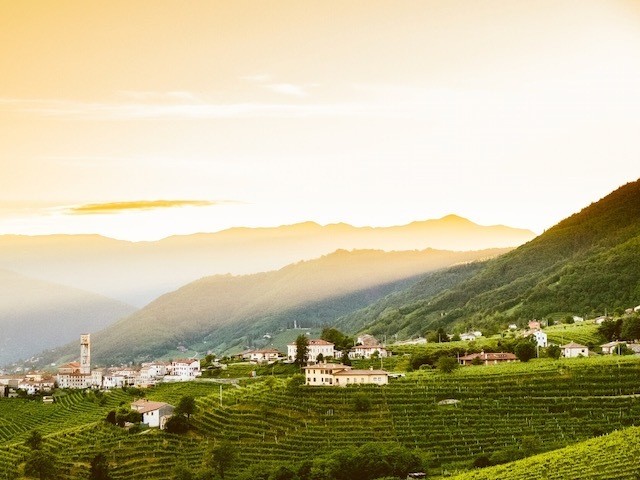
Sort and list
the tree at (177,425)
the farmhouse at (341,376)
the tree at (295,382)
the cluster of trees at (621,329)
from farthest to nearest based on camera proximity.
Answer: the cluster of trees at (621,329) → the farmhouse at (341,376) → the tree at (295,382) → the tree at (177,425)

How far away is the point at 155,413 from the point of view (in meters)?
55.4

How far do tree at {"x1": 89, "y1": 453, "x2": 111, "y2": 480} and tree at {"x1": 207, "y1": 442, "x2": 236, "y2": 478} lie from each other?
15.5 ft

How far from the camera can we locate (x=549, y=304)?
320 ft

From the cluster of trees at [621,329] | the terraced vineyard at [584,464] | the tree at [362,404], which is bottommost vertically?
the terraced vineyard at [584,464]

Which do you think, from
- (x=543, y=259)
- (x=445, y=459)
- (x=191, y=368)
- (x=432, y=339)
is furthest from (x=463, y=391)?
(x=543, y=259)

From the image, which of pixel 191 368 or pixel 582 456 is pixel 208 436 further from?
pixel 191 368

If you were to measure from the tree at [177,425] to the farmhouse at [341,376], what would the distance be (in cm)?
931

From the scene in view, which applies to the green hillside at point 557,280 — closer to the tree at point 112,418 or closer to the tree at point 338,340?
the tree at point 338,340

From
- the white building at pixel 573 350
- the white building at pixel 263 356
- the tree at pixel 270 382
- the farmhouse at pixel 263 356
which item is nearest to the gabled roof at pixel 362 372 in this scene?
the tree at pixel 270 382

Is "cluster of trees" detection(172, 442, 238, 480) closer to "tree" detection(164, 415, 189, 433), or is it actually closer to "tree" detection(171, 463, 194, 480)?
"tree" detection(171, 463, 194, 480)

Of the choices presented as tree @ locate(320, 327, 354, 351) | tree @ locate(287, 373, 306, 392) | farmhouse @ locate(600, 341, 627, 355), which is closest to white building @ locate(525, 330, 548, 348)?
farmhouse @ locate(600, 341, 627, 355)

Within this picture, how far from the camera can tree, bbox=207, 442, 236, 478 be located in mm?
45969

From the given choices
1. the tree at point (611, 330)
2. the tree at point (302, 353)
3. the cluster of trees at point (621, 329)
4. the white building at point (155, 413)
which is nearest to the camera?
the white building at point (155, 413)

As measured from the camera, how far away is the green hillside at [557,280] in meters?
96.8
